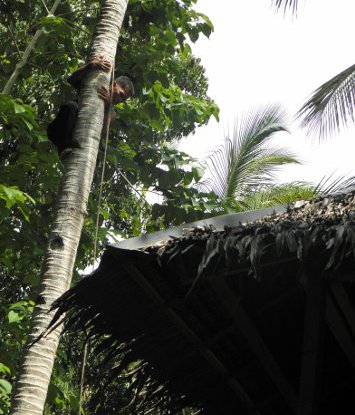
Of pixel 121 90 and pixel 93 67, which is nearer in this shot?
pixel 93 67

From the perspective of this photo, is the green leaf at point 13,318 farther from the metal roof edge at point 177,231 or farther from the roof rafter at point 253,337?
the metal roof edge at point 177,231

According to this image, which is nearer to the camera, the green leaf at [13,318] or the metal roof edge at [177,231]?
the metal roof edge at [177,231]

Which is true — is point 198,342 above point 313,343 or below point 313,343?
above

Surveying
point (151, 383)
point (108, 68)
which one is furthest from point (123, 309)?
point (108, 68)

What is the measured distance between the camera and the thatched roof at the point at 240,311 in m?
2.79

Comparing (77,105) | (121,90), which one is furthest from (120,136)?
(77,105)

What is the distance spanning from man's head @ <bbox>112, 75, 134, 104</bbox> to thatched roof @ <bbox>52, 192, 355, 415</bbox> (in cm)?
205

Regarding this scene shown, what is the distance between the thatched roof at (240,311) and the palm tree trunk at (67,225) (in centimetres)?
33

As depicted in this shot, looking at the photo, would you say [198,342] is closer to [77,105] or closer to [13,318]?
[77,105]

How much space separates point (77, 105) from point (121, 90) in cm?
43

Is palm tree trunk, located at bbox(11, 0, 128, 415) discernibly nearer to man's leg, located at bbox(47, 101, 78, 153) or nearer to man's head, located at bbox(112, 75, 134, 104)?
man's leg, located at bbox(47, 101, 78, 153)

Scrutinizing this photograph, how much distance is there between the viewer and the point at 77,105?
477cm

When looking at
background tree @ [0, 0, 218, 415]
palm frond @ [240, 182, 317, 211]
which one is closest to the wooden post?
background tree @ [0, 0, 218, 415]

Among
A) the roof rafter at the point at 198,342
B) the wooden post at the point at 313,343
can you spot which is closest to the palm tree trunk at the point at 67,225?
the roof rafter at the point at 198,342
